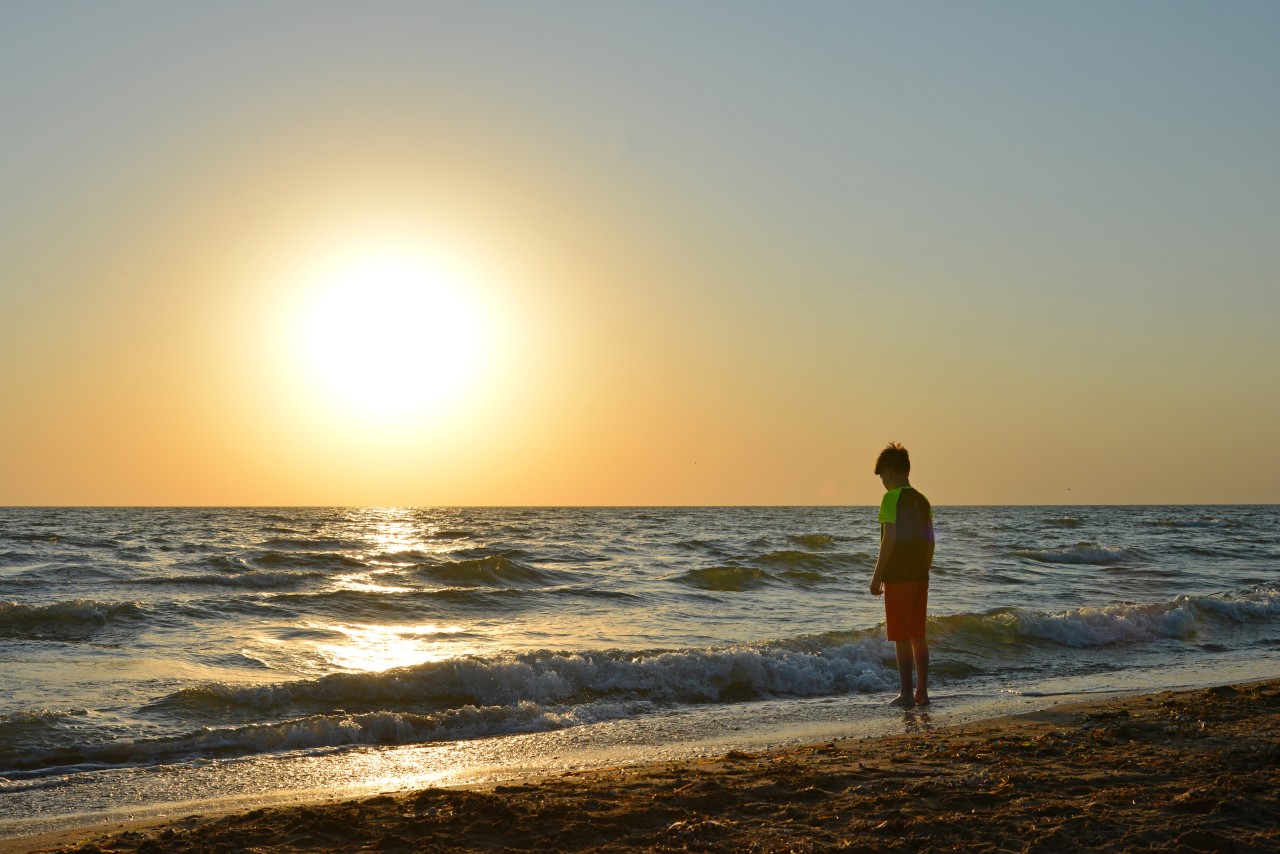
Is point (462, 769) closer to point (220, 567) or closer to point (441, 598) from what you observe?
point (441, 598)

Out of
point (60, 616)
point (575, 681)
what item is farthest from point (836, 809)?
point (60, 616)

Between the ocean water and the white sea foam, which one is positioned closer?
the ocean water

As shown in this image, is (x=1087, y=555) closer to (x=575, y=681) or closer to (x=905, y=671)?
(x=905, y=671)

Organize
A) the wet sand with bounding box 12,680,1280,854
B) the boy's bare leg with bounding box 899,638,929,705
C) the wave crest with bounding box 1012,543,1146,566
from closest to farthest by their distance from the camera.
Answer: the wet sand with bounding box 12,680,1280,854 < the boy's bare leg with bounding box 899,638,929,705 < the wave crest with bounding box 1012,543,1146,566

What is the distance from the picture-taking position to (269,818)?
4.60 metres

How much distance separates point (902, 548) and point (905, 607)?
1.58ft

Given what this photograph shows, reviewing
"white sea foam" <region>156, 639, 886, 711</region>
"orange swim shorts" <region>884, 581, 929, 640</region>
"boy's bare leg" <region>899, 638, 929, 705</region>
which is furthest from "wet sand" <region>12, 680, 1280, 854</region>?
"white sea foam" <region>156, 639, 886, 711</region>

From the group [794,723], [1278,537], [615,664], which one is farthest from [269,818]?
[1278,537]

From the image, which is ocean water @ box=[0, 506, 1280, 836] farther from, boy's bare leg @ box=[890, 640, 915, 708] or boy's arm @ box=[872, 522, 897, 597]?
boy's arm @ box=[872, 522, 897, 597]

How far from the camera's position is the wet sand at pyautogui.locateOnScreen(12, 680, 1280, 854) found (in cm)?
411

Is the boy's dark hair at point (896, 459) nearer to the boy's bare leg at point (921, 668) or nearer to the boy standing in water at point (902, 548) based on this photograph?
the boy standing in water at point (902, 548)

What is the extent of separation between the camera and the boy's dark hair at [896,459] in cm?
795

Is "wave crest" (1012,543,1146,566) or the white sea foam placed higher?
the white sea foam

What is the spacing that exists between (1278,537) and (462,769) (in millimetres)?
43726
